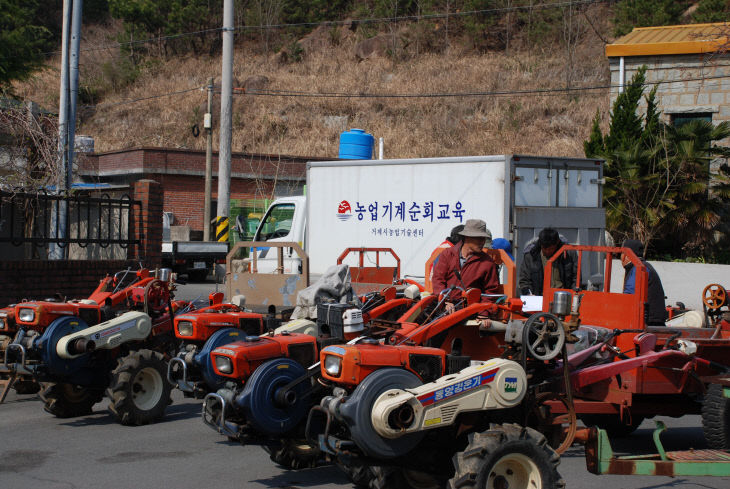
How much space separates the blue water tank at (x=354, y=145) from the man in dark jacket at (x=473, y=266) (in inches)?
497

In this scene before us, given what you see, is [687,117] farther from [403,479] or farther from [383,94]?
[383,94]

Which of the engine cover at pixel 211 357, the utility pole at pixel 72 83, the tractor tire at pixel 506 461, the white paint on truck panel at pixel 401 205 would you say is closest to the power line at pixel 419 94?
the utility pole at pixel 72 83

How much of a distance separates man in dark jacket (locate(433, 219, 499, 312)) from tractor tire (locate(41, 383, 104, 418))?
4.01 metres

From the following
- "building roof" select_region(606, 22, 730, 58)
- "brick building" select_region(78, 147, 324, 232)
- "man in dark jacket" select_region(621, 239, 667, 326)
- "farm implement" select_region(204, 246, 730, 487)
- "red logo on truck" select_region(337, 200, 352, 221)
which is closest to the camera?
"farm implement" select_region(204, 246, 730, 487)

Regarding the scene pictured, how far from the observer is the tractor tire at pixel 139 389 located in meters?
8.41

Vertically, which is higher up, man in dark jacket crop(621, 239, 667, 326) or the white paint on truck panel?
the white paint on truck panel

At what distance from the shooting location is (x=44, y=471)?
6.95 m

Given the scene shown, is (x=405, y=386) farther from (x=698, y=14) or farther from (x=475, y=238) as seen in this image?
(x=698, y=14)

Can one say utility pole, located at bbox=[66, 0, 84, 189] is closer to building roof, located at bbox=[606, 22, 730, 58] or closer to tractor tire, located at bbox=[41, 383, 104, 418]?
tractor tire, located at bbox=[41, 383, 104, 418]

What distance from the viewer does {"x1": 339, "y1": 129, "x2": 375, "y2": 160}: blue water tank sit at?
20.2 meters

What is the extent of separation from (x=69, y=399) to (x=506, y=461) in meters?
5.43

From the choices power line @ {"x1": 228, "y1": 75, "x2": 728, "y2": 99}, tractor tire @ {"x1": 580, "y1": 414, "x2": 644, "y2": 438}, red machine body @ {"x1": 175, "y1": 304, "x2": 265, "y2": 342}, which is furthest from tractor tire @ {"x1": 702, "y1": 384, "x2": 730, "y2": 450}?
power line @ {"x1": 228, "y1": 75, "x2": 728, "y2": 99}

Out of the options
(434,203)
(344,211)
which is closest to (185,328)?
(434,203)

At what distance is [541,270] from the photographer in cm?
1065
